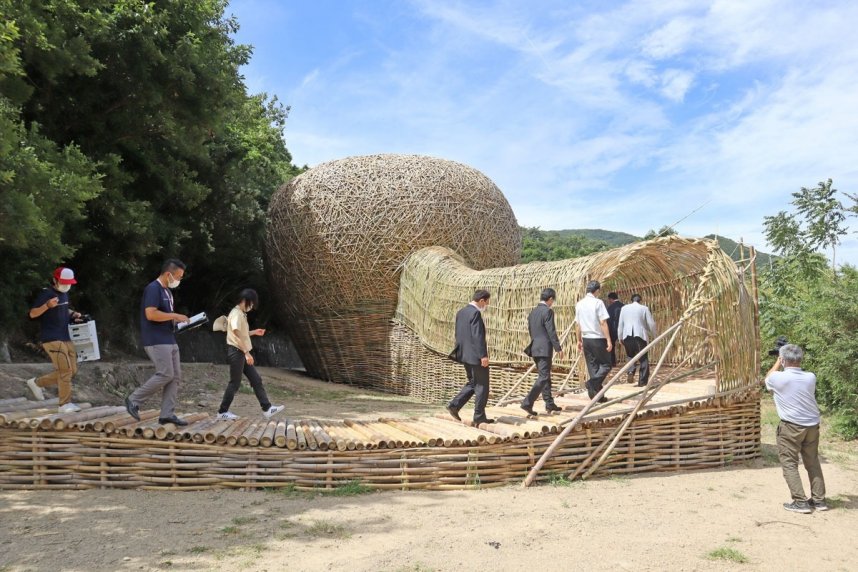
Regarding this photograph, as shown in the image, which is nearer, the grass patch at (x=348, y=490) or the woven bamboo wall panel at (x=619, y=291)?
the grass patch at (x=348, y=490)

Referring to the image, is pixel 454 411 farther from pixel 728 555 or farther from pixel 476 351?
pixel 728 555

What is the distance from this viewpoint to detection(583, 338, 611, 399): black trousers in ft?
23.7

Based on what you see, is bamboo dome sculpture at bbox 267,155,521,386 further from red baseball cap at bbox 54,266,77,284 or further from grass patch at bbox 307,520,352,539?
grass patch at bbox 307,520,352,539

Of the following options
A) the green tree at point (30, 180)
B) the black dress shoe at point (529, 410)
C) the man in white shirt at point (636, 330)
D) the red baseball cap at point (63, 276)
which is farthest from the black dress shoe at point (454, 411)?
the green tree at point (30, 180)

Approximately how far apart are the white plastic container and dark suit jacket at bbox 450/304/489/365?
402cm

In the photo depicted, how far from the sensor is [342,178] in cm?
1366

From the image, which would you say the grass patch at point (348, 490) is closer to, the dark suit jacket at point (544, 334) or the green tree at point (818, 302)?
the dark suit jacket at point (544, 334)

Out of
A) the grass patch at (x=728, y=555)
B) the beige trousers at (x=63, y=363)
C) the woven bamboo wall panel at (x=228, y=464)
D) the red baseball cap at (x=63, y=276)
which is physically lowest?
the grass patch at (x=728, y=555)

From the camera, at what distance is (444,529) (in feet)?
14.6

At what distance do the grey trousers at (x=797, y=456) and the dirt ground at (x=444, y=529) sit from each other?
6.9 inches

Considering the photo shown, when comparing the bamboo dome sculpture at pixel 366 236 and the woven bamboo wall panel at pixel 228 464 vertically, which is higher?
the bamboo dome sculpture at pixel 366 236

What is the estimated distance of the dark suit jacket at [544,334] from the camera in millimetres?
6762

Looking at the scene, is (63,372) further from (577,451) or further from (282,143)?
(282,143)

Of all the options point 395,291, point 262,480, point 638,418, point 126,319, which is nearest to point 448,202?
point 395,291
